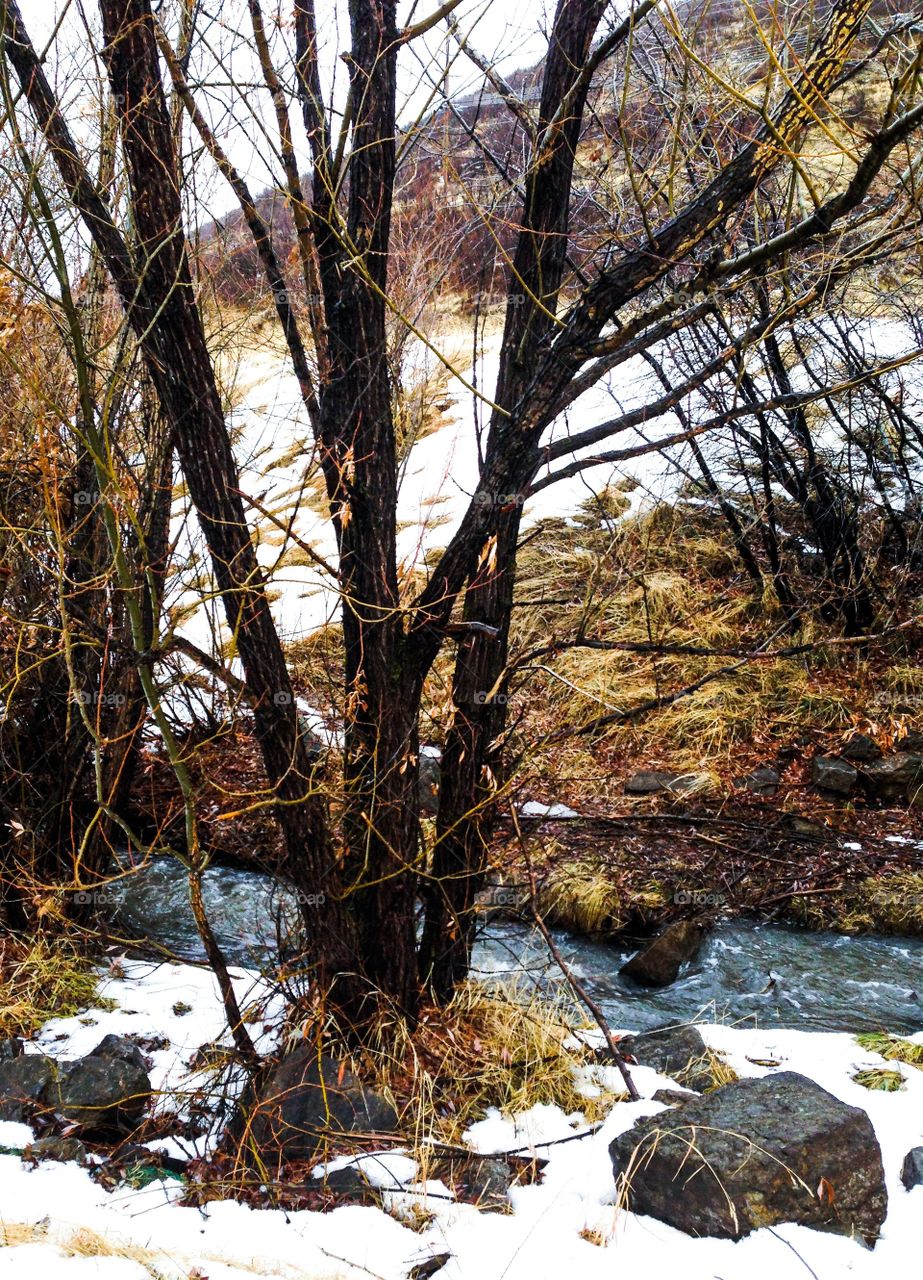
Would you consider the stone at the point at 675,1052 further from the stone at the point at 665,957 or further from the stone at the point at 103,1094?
the stone at the point at 103,1094

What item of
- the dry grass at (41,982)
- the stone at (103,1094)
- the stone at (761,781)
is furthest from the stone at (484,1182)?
the stone at (761,781)

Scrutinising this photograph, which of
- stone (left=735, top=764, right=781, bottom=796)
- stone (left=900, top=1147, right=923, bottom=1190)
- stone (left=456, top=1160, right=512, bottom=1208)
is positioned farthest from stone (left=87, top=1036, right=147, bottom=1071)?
stone (left=735, top=764, right=781, bottom=796)

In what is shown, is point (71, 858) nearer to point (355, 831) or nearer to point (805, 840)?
point (355, 831)

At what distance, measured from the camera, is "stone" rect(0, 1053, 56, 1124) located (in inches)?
130

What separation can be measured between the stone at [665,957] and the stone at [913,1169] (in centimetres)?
232

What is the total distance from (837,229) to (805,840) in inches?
162

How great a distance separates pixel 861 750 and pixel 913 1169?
402 centimetres

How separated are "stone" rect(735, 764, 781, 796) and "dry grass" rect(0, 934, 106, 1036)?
3.96 metres

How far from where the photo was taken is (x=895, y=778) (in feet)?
20.4

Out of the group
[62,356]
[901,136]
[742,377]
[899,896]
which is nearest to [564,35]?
[901,136]

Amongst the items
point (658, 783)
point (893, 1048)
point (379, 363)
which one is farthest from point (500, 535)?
point (658, 783)

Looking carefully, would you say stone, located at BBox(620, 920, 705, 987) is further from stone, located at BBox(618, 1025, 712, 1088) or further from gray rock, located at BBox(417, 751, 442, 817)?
gray rock, located at BBox(417, 751, 442, 817)

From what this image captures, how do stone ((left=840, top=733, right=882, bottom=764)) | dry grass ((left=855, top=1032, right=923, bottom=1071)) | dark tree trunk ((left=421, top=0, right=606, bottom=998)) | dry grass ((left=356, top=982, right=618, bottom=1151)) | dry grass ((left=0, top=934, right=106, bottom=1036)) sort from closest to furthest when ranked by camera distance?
dark tree trunk ((left=421, top=0, right=606, bottom=998)) → dry grass ((left=356, top=982, right=618, bottom=1151)) → dry grass ((left=855, top=1032, right=923, bottom=1071)) → dry grass ((left=0, top=934, right=106, bottom=1036)) → stone ((left=840, top=733, right=882, bottom=764))

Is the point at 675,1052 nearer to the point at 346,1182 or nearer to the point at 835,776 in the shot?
the point at 346,1182
